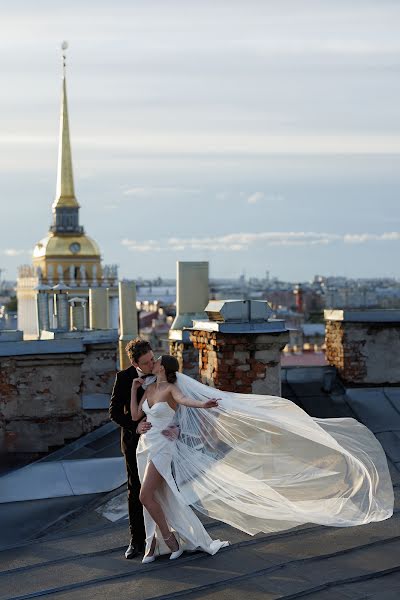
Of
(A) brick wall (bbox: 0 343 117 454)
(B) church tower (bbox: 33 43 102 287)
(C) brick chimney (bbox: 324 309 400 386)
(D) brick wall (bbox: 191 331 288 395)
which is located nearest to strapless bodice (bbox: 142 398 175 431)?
(D) brick wall (bbox: 191 331 288 395)

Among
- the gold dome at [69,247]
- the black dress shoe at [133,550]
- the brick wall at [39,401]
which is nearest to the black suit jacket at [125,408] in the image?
the black dress shoe at [133,550]

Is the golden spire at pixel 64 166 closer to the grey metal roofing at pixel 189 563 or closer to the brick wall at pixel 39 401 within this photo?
the brick wall at pixel 39 401

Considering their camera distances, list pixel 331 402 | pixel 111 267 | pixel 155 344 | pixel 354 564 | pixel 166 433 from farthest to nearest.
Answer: pixel 111 267
pixel 155 344
pixel 331 402
pixel 166 433
pixel 354 564

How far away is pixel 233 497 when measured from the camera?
214 inches

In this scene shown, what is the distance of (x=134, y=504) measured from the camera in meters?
5.39

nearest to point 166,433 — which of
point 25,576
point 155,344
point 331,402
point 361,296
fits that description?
point 25,576

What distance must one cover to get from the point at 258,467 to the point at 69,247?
57.2 meters

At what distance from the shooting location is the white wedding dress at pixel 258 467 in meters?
5.25

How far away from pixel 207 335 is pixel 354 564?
306cm

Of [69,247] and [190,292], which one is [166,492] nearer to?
[190,292]

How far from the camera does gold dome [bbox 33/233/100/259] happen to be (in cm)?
6197

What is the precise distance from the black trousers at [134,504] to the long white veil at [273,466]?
0.23m

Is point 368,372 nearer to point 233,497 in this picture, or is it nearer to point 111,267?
point 233,497

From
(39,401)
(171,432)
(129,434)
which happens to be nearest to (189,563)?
(171,432)
